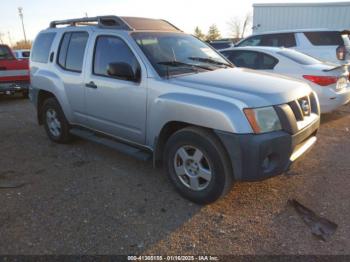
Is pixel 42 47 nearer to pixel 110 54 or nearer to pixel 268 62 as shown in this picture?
pixel 110 54

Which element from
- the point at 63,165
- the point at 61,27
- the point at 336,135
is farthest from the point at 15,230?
the point at 336,135

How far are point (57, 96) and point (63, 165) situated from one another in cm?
117

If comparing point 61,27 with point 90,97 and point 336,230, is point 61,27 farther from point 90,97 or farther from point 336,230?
point 336,230

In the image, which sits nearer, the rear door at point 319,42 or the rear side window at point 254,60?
the rear side window at point 254,60

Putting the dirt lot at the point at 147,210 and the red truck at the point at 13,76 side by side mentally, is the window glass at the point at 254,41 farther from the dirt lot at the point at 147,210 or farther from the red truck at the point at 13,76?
the red truck at the point at 13,76

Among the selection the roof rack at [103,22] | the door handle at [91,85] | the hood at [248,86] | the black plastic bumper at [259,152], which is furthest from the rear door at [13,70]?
the black plastic bumper at [259,152]

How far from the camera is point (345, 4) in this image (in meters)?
16.1

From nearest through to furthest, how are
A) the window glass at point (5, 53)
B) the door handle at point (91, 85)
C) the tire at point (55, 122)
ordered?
the door handle at point (91, 85) → the tire at point (55, 122) → the window glass at point (5, 53)

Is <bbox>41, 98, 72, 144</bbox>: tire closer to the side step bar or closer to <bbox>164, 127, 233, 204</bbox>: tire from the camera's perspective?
the side step bar

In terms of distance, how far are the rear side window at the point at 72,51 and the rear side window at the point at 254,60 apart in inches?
138

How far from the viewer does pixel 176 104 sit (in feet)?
11.1

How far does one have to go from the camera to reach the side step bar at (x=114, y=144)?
3.91m

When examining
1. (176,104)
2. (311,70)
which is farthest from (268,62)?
(176,104)

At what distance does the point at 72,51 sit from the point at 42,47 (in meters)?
0.99
